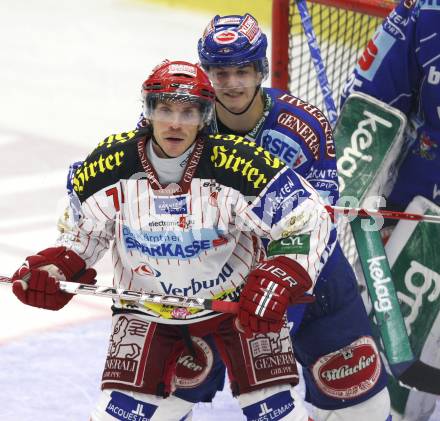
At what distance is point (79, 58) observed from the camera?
29.7 ft

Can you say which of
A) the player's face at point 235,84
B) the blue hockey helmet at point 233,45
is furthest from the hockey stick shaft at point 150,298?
the blue hockey helmet at point 233,45

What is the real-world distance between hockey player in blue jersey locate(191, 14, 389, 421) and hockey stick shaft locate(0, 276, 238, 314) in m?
0.54

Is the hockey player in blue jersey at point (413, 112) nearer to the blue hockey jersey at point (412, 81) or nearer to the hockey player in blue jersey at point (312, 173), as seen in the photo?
the blue hockey jersey at point (412, 81)

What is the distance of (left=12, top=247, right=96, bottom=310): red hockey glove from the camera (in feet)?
11.3

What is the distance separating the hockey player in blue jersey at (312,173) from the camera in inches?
154

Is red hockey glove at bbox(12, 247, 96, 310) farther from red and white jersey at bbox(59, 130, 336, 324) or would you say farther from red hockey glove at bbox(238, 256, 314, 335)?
red hockey glove at bbox(238, 256, 314, 335)

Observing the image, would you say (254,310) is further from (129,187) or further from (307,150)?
(307,150)

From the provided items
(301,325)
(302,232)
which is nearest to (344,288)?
(301,325)

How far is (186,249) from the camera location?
3467 millimetres

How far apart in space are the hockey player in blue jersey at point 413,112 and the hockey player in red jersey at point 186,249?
109 cm

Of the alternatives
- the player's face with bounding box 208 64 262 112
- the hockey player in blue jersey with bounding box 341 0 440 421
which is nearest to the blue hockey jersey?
the hockey player in blue jersey with bounding box 341 0 440 421

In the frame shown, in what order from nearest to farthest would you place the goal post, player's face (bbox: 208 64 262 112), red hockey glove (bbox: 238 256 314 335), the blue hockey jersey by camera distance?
red hockey glove (bbox: 238 256 314 335), player's face (bbox: 208 64 262 112), the blue hockey jersey, the goal post

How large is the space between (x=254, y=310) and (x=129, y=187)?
17.9 inches

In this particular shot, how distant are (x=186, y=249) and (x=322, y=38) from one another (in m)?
2.48
